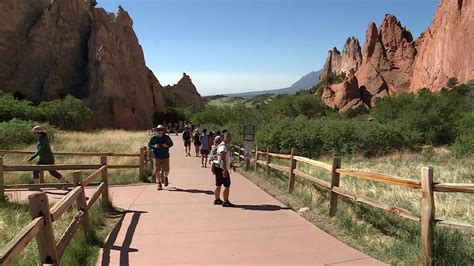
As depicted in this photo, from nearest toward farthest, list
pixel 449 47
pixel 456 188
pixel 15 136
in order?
pixel 456 188, pixel 15 136, pixel 449 47

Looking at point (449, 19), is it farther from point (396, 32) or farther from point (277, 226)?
point (277, 226)

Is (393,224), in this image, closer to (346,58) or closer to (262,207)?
(262,207)

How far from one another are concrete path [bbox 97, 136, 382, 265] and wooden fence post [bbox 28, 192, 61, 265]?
4.50 feet

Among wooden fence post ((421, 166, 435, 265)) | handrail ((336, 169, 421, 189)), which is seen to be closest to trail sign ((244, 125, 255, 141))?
handrail ((336, 169, 421, 189))

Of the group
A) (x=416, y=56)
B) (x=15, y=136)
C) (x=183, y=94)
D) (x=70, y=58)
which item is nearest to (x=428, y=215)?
(x=15, y=136)

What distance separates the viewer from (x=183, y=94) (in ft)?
406

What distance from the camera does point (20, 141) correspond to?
2603 cm

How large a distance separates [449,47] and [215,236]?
91.0 meters

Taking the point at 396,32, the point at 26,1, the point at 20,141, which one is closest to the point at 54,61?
the point at 26,1

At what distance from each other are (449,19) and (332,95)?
3145 cm

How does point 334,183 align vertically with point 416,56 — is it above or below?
below

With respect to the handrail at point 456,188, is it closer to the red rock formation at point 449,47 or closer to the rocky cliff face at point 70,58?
the rocky cliff face at point 70,58

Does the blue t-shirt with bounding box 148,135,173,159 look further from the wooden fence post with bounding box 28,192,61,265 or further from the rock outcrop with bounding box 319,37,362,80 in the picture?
the rock outcrop with bounding box 319,37,362,80

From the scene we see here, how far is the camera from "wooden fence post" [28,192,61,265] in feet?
14.9
